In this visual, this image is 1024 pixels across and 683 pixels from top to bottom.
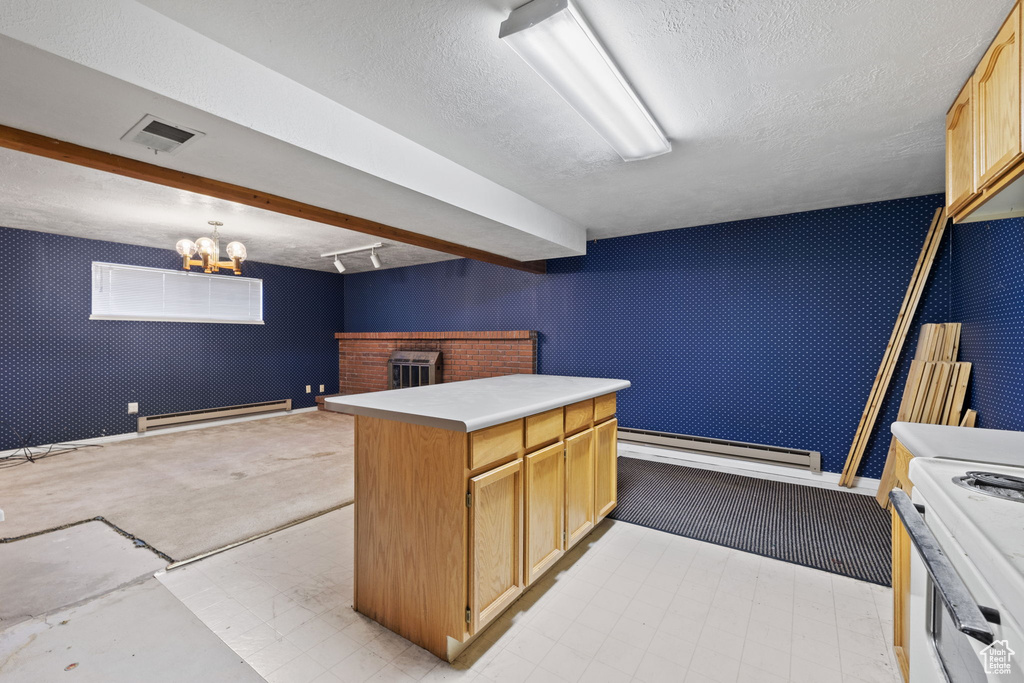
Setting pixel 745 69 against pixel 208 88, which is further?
pixel 745 69

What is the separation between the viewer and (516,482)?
72.5 inches

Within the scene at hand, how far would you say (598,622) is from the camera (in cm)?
181

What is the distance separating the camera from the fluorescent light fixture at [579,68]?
1342mm

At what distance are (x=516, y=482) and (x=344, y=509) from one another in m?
1.70

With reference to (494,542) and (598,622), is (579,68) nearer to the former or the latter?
(494,542)

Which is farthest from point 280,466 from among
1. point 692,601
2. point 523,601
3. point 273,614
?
point 692,601

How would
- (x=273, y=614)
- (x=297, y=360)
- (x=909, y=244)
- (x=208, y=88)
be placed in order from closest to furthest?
(x=208, y=88)
(x=273, y=614)
(x=909, y=244)
(x=297, y=360)

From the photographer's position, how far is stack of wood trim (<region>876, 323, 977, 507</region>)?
2.63 metres

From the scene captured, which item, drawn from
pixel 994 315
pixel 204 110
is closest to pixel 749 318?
pixel 994 315

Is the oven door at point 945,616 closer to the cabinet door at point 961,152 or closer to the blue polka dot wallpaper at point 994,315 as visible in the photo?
the cabinet door at point 961,152

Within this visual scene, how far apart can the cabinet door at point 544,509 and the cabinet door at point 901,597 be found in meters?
1.25

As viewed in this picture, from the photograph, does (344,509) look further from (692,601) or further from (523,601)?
(692,601)

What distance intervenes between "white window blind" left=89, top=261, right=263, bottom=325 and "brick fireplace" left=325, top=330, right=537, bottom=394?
1.46 metres

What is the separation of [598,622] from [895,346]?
3013 mm
